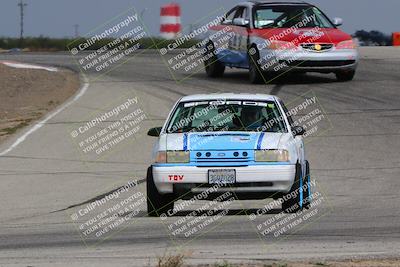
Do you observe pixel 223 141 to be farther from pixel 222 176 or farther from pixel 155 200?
pixel 155 200

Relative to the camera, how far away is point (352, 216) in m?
12.2

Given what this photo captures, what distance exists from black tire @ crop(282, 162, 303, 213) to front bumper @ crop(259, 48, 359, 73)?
1186 cm

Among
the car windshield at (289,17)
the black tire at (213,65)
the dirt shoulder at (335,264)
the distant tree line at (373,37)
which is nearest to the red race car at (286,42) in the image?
the car windshield at (289,17)

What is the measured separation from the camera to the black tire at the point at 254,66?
969 inches

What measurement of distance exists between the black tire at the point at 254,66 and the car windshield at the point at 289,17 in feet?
2.27

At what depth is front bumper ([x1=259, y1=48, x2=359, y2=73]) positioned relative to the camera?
24.1 m

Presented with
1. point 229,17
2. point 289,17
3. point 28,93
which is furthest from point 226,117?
point 28,93

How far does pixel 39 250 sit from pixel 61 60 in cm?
2532

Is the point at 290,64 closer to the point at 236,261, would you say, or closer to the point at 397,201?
the point at 397,201

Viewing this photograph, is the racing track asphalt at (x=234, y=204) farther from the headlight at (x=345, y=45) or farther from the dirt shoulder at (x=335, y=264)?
the headlight at (x=345, y=45)

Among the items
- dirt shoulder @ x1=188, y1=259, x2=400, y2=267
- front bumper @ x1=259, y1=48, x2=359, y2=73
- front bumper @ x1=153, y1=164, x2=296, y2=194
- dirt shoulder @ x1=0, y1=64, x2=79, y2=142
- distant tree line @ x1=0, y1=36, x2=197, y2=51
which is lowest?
distant tree line @ x1=0, y1=36, x2=197, y2=51

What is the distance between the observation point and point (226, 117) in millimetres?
12938

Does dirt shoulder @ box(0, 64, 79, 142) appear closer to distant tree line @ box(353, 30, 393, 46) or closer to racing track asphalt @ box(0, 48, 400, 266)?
racing track asphalt @ box(0, 48, 400, 266)

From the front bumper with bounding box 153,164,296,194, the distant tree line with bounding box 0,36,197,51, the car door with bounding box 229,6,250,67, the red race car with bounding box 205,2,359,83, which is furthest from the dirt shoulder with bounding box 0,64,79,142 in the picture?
the distant tree line with bounding box 0,36,197,51
